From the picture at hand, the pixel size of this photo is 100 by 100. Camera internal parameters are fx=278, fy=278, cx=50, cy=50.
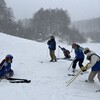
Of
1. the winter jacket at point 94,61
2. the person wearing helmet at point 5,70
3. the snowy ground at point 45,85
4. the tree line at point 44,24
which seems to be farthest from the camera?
the tree line at point 44,24

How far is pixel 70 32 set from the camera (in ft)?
277

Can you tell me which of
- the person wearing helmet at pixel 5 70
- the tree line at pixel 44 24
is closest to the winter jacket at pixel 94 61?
the person wearing helmet at pixel 5 70

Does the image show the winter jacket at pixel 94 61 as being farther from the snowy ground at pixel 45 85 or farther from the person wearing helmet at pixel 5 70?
the person wearing helmet at pixel 5 70

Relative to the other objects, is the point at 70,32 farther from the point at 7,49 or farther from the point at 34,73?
the point at 34,73

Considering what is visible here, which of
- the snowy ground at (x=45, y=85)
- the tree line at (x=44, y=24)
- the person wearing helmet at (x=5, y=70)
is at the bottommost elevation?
the snowy ground at (x=45, y=85)

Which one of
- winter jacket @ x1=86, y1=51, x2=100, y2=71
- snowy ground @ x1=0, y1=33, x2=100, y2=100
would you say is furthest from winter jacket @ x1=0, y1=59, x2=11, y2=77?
winter jacket @ x1=86, y1=51, x2=100, y2=71

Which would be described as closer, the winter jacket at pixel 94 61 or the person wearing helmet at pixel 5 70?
the winter jacket at pixel 94 61

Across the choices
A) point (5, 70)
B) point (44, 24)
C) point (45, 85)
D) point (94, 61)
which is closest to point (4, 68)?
point (5, 70)

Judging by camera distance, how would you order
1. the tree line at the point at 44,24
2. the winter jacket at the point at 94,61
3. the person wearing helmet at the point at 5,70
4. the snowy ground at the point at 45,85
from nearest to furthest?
the snowy ground at the point at 45,85 → the winter jacket at the point at 94,61 → the person wearing helmet at the point at 5,70 → the tree line at the point at 44,24

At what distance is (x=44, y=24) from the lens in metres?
83.4

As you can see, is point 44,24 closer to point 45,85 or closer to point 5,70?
point 5,70

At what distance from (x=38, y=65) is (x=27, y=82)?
203 inches

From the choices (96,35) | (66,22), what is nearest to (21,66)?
(66,22)

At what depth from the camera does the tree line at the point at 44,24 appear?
71.0 metres
